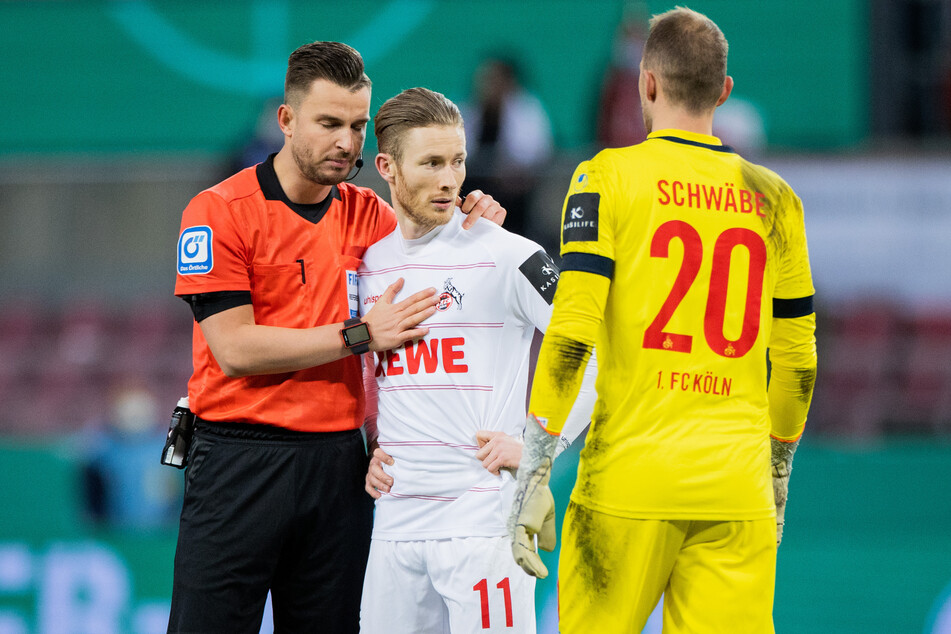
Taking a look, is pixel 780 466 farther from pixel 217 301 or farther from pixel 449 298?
pixel 217 301

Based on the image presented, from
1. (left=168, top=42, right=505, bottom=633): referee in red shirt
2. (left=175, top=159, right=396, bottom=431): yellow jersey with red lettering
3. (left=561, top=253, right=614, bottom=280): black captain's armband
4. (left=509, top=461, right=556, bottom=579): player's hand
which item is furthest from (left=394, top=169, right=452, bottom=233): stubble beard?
(left=509, top=461, right=556, bottom=579): player's hand

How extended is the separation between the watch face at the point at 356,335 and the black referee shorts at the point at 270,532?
37cm

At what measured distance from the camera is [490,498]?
126 inches

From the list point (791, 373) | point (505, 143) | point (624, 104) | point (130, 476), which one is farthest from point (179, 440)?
point (624, 104)

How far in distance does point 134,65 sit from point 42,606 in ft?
22.3

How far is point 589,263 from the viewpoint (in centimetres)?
279

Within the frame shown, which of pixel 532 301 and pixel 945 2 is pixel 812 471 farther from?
pixel 945 2

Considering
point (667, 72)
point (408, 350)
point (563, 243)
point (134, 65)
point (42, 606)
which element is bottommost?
point (42, 606)

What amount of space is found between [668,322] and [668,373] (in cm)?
13

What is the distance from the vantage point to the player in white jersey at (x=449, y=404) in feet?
10.4

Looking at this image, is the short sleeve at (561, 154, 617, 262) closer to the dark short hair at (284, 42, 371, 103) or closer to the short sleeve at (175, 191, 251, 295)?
the dark short hair at (284, 42, 371, 103)

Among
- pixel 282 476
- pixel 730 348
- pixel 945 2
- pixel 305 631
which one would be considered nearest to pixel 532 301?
pixel 730 348

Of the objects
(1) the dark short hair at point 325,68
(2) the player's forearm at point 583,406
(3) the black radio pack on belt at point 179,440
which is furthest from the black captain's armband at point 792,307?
(3) the black radio pack on belt at point 179,440

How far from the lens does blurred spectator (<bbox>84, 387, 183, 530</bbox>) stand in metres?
7.25
